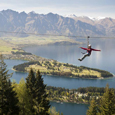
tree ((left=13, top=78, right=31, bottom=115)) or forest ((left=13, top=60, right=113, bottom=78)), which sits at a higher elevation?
tree ((left=13, top=78, right=31, bottom=115))

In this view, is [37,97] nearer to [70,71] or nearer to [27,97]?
[27,97]

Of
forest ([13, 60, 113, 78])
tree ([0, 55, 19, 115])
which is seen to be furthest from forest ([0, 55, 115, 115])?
forest ([13, 60, 113, 78])

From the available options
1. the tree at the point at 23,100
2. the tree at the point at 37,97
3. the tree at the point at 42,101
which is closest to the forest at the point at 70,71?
the tree at the point at 42,101

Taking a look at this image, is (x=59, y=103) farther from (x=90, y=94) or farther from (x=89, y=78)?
(x=89, y=78)

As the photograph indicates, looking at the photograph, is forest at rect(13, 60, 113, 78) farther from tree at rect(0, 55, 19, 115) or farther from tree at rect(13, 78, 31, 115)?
tree at rect(0, 55, 19, 115)

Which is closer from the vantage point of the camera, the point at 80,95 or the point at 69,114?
the point at 69,114

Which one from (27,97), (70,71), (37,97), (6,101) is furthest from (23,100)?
(70,71)

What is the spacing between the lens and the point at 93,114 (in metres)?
29.4

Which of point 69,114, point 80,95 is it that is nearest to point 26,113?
point 69,114

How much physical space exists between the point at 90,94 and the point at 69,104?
655 inches

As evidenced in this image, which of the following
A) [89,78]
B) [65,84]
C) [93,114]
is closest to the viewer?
[93,114]

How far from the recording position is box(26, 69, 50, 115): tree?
23.2 m

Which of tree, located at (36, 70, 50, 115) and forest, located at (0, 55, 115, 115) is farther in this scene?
tree, located at (36, 70, 50, 115)

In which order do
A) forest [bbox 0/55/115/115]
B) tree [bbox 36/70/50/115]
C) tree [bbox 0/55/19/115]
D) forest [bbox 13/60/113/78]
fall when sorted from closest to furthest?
tree [bbox 0/55/19/115] → forest [bbox 0/55/115/115] → tree [bbox 36/70/50/115] → forest [bbox 13/60/113/78]
